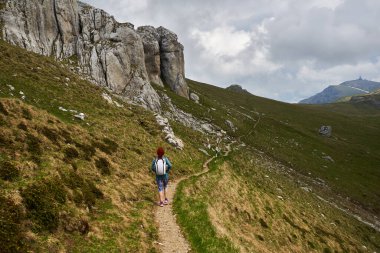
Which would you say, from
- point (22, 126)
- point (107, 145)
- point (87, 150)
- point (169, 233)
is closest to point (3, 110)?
point (22, 126)

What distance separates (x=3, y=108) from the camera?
24.2 metres

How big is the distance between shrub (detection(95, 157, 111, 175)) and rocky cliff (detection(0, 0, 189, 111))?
4332cm

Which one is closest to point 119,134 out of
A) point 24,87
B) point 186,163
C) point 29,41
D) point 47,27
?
point 186,163

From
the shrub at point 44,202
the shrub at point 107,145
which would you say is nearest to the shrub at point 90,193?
the shrub at point 44,202

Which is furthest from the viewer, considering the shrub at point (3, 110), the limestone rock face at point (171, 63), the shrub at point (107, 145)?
the limestone rock face at point (171, 63)

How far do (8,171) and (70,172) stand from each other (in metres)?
4.58

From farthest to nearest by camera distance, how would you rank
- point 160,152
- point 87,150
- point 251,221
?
point 251,221 < point 87,150 < point 160,152

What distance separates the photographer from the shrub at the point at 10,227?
11945mm

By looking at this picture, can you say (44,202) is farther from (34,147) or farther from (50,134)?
(50,134)

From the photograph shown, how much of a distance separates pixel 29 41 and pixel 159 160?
5365 cm

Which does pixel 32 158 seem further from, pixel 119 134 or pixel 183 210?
pixel 119 134

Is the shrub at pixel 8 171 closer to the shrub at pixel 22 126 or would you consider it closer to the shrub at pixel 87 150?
the shrub at pixel 22 126

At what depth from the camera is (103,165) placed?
26.0 meters

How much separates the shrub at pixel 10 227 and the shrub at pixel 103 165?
1072 centimetres
